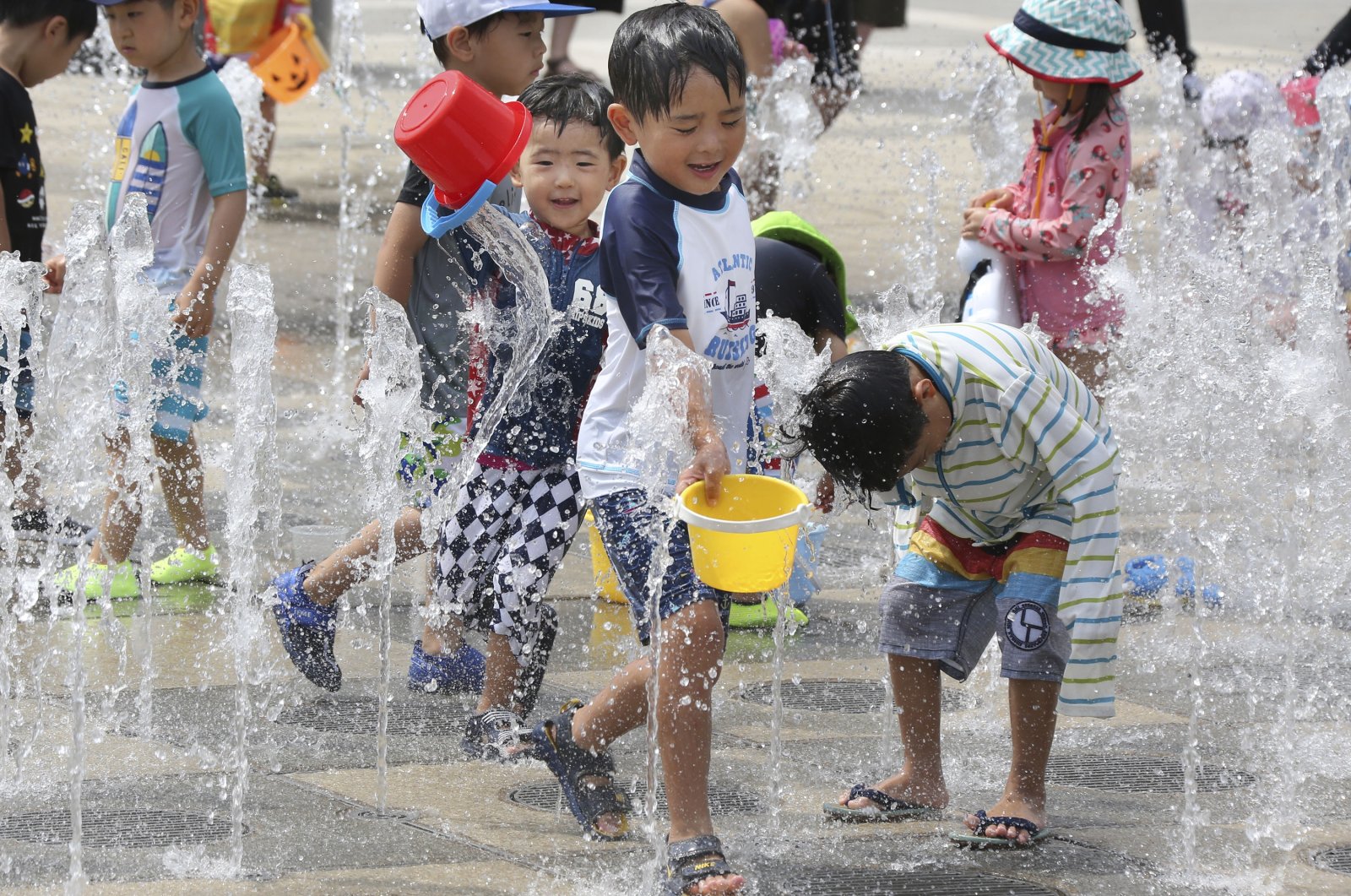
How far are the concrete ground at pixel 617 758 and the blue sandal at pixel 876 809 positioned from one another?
0.04 meters

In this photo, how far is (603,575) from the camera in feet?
15.1

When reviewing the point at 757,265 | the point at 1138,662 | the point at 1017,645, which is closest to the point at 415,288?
the point at 757,265

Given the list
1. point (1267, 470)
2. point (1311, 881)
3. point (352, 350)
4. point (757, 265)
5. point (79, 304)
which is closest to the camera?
point (1311, 881)

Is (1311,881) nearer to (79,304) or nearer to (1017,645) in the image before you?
(1017,645)

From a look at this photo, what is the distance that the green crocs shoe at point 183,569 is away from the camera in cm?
459

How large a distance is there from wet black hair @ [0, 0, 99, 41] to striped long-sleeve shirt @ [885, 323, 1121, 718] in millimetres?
2811

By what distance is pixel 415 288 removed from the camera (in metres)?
3.95

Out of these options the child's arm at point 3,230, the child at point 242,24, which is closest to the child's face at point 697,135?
the child's arm at point 3,230

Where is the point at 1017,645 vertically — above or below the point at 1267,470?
above

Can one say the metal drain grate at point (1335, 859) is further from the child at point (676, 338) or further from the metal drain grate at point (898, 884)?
the child at point (676, 338)

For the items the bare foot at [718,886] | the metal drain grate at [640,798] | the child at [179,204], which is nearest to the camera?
the bare foot at [718,886]

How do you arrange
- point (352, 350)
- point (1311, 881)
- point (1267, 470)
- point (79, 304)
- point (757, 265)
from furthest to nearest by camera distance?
point (352, 350) → point (1267, 470) → point (757, 265) → point (79, 304) → point (1311, 881)

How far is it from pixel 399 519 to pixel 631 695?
3.35 feet

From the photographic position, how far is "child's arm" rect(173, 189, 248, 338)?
4449mm
